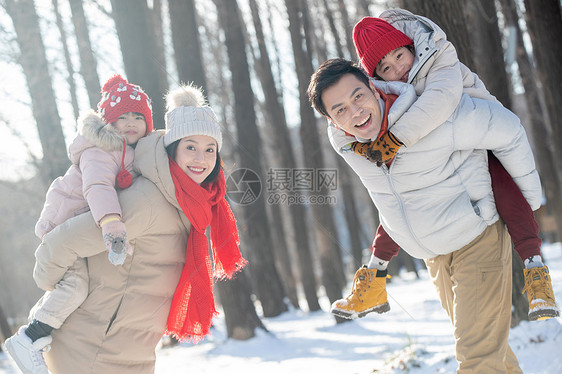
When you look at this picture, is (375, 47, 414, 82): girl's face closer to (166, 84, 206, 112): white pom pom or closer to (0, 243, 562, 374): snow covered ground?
(166, 84, 206, 112): white pom pom

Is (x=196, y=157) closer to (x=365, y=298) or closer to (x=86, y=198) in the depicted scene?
(x=86, y=198)

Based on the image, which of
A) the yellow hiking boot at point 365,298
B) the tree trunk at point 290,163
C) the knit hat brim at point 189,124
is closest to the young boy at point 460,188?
the yellow hiking boot at point 365,298

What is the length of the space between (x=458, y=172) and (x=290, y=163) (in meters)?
8.44

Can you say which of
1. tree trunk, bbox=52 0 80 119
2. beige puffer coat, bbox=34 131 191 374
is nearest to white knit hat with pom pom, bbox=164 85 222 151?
beige puffer coat, bbox=34 131 191 374

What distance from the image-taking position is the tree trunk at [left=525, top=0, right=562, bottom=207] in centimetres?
697

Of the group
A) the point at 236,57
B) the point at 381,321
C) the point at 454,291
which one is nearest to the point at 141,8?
the point at 236,57

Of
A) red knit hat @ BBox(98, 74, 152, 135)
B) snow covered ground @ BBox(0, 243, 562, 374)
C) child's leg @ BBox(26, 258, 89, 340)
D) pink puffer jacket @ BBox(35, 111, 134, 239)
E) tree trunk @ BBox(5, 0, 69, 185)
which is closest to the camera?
child's leg @ BBox(26, 258, 89, 340)

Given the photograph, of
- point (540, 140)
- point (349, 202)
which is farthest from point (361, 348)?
point (349, 202)

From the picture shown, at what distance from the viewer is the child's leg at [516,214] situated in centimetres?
243

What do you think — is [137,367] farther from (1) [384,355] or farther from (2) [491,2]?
(2) [491,2]

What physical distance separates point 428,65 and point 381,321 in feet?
18.0

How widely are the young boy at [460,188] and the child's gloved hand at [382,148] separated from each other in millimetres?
70

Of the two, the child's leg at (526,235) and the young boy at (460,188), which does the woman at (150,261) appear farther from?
the child's leg at (526,235)

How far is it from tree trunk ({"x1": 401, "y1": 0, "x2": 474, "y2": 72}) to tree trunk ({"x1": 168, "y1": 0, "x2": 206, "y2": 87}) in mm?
3552
